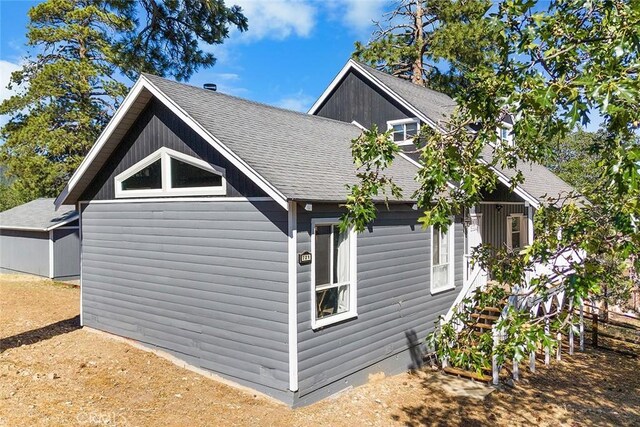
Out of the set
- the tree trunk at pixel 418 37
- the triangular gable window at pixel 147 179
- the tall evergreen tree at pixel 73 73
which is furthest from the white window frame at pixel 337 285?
the tree trunk at pixel 418 37

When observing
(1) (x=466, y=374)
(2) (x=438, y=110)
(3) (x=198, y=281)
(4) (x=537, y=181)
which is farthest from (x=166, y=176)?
(4) (x=537, y=181)

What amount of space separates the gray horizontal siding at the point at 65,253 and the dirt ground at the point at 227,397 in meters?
11.2

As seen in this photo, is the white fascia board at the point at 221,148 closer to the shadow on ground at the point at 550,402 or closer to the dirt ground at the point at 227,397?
the dirt ground at the point at 227,397

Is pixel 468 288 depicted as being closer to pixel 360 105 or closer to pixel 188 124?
pixel 360 105

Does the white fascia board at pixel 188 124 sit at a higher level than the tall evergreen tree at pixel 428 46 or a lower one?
lower

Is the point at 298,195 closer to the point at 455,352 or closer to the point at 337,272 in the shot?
the point at 337,272

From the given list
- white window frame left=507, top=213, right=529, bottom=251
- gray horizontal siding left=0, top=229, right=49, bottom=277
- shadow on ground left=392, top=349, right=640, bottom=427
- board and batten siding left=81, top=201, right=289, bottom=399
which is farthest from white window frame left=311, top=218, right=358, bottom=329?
gray horizontal siding left=0, top=229, right=49, bottom=277

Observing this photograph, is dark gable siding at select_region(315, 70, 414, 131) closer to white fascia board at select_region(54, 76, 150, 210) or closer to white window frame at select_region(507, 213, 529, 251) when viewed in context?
white window frame at select_region(507, 213, 529, 251)

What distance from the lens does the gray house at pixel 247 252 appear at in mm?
7508

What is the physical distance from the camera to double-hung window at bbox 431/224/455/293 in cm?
1071

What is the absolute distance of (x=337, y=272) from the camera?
8.31 metres

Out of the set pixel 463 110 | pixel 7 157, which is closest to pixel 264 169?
pixel 463 110

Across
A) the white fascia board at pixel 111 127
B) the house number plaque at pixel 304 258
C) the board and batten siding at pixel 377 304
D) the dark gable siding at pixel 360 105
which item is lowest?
the board and batten siding at pixel 377 304
